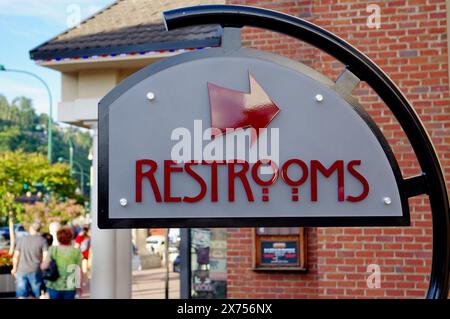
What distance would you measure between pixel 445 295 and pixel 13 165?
2811 centimetres

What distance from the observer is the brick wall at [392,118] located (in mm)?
5766

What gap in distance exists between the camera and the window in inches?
271

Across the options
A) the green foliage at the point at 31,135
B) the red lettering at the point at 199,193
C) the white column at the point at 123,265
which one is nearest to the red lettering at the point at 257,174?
the red lettering at the point at 199,193

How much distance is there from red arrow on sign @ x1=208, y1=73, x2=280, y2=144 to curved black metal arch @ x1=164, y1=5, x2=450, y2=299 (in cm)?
33

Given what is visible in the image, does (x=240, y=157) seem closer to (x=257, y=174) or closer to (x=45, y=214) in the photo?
(x=257, y=174)

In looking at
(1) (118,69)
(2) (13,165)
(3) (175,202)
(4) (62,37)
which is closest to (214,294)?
(1) (118,69)

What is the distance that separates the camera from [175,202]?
2.78m

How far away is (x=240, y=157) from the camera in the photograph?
9.04ft

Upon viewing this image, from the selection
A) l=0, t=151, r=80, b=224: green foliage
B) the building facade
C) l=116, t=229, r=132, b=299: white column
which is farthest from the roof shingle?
l=0, t=151, r=80, b=224: green foliage

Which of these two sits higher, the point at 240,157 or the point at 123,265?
the point at 240,157

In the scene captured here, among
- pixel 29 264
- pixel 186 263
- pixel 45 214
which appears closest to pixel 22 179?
pixel 45 214

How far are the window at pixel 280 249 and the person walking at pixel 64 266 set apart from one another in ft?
8.04

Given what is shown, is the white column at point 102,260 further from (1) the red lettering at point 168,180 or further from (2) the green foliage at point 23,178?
(2) the green foliage at point 23,178

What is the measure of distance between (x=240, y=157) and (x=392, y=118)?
354 centimetres
